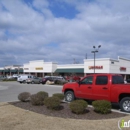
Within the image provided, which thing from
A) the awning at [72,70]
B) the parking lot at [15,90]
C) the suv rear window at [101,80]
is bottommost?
the parking lot at [15,90]

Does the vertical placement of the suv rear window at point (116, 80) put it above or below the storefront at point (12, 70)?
below

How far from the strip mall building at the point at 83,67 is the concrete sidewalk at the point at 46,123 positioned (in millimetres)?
50234

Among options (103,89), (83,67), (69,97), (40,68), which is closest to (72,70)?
(83,67)

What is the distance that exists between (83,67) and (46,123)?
187 ft

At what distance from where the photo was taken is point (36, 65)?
3187 inches

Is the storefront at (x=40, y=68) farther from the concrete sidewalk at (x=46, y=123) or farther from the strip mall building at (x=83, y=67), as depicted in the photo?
the concrete sidewalk at (x=46, y=123)

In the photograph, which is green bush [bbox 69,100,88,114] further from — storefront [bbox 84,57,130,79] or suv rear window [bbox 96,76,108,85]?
storefront [bbox 84,57,130,79]

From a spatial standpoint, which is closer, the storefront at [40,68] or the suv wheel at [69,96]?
the suv wheel at [69,96]

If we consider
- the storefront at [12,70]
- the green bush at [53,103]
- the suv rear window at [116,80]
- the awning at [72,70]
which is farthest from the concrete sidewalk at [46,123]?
the storefront at [12,70]

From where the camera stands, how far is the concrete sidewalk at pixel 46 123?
267 inches

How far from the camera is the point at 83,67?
63.9 metres

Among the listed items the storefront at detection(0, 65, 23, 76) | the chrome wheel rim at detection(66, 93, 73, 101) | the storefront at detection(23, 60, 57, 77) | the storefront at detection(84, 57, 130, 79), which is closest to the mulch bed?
the chrome wheel rim at detection(66, 93, 73, 101)

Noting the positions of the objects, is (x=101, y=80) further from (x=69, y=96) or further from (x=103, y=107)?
(x=69, y=96)

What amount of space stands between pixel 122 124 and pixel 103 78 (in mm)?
3990
